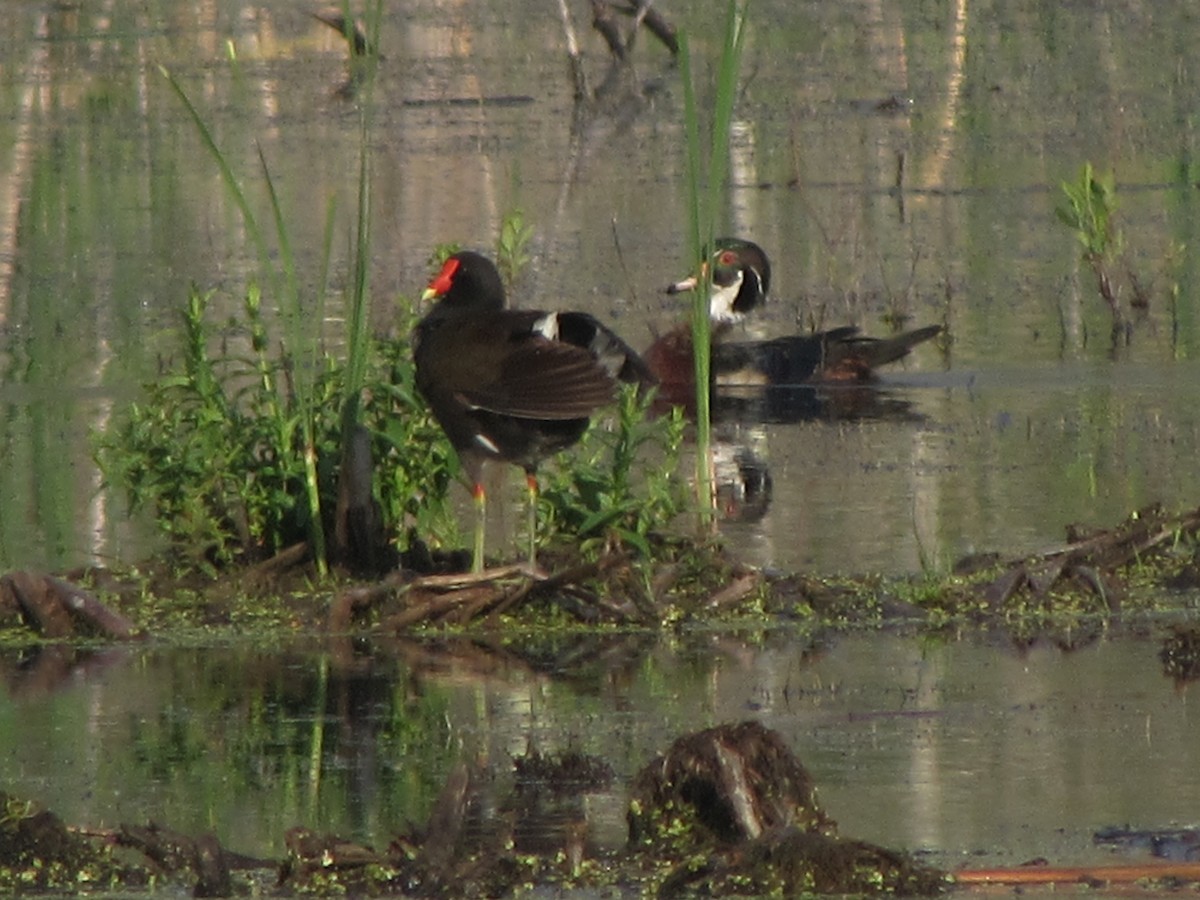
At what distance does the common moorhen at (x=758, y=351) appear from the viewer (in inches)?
491

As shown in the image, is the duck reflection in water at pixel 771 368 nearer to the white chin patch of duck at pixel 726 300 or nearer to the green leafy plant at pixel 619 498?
the white chin patch of duck at pixel 726 300

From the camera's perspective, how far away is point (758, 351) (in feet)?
42.0

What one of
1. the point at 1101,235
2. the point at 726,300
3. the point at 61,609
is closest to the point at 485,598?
the point at 61,609

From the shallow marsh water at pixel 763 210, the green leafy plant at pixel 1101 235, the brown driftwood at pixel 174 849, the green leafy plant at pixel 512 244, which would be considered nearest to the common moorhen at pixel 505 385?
the shallow marsh water at pixel 763 210

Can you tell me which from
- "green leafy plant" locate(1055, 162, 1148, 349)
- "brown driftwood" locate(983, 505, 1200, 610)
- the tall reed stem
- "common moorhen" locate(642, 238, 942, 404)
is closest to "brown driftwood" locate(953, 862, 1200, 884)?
"brown driftwood" locate(983, 505, 1200, 610)

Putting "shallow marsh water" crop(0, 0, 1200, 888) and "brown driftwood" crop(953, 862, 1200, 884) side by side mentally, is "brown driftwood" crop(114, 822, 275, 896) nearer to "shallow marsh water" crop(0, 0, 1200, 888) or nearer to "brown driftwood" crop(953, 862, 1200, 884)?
"shallow marsh water" crop(0, 0, 1200, 888)

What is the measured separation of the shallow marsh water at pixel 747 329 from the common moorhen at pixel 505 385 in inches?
29.5

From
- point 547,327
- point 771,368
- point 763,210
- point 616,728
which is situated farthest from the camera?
point 763,210

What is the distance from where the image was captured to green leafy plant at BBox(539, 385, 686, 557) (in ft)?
25.7

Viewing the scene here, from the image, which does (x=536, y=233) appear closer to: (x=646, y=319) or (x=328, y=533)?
(x=646, y=319)

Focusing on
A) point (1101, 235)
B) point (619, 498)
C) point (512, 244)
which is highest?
point (1101, 235)

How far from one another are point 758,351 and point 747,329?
57.2 inches

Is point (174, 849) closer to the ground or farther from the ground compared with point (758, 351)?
closer to the ground

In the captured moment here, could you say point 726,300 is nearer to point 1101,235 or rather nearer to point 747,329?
point 747,329
